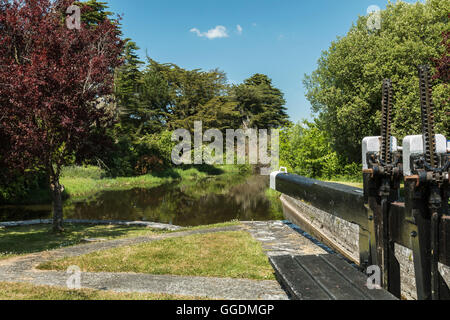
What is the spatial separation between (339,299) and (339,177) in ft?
73.1

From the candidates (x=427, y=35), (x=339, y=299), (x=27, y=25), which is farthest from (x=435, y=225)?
(x=427, y=35)

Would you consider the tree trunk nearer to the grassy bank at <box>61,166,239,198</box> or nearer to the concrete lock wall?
the concrete lock wall

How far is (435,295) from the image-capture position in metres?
2.71

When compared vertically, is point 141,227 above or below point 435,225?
below

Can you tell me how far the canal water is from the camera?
16.2 metres

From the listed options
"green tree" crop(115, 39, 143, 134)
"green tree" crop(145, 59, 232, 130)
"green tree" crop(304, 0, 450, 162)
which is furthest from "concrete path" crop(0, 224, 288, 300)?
"green tree" crop(145, 59, 232, 130)

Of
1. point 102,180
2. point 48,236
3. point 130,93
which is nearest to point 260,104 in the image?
point 130,93

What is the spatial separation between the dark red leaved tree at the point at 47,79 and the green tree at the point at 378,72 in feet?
44.9

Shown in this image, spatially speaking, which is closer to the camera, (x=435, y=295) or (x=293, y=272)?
(x=435, y=295)

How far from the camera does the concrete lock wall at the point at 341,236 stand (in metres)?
5.63

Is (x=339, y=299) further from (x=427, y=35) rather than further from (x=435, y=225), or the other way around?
(x=427, y=35)

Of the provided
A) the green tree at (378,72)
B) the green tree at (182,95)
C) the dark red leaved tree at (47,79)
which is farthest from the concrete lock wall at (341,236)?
the green tree at (182,95)

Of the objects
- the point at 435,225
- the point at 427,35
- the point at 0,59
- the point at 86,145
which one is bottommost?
the point at 435,225

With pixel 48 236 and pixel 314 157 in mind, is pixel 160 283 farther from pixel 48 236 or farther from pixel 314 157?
pixel 314 157
